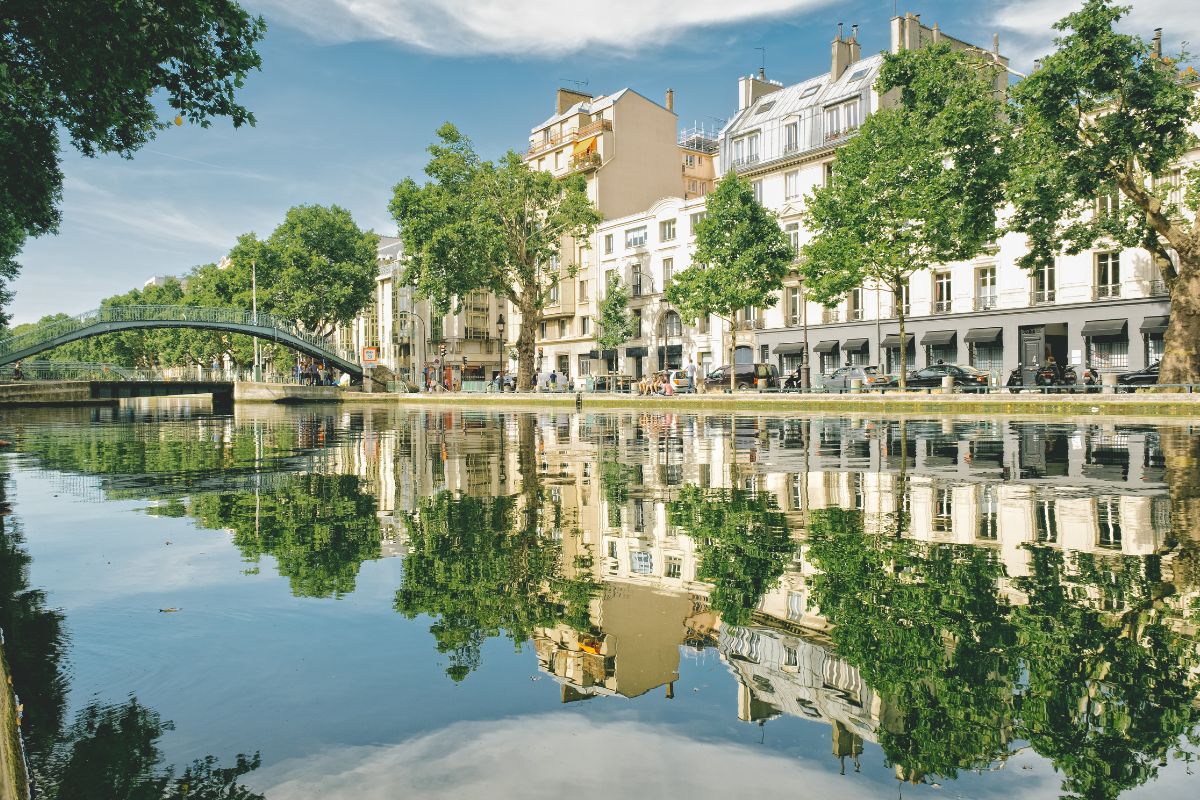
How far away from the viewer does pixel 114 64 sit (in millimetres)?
10891

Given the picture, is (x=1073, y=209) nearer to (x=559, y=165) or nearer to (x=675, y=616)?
(x=675, y=616)

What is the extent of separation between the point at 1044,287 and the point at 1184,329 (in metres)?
19.1

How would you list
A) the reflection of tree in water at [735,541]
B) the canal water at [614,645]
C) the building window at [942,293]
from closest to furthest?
the canal water at [614,645] → the reflection of tree in water at [735,541] → the building window at [942,293]

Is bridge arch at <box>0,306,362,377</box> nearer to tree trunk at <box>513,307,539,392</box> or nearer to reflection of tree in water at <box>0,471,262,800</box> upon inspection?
tree trunk at <box>513,307,539,392</box>

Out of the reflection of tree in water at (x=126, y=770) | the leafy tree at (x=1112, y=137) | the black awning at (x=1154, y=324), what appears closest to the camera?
the reflection of tree in water at (x=126, y=770)

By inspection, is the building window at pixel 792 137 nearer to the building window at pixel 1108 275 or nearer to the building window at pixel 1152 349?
the building window at pixel 1108 275

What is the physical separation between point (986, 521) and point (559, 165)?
72.4m

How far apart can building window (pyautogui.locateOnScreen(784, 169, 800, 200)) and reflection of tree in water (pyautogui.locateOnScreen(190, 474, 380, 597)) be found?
5079cm

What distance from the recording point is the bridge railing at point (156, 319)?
165 ft

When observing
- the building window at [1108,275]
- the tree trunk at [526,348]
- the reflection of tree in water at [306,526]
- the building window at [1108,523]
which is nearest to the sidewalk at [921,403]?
the tree trunk at [526,348]

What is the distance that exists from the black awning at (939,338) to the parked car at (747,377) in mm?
8689

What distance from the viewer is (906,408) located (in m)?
30.0

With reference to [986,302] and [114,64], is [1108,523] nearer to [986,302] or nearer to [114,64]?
[114,64]

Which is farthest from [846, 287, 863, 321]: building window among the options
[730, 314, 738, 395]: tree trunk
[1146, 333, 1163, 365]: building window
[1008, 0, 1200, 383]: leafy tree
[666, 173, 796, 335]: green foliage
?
[1008, 0, 1200, 383]: leafy tree
